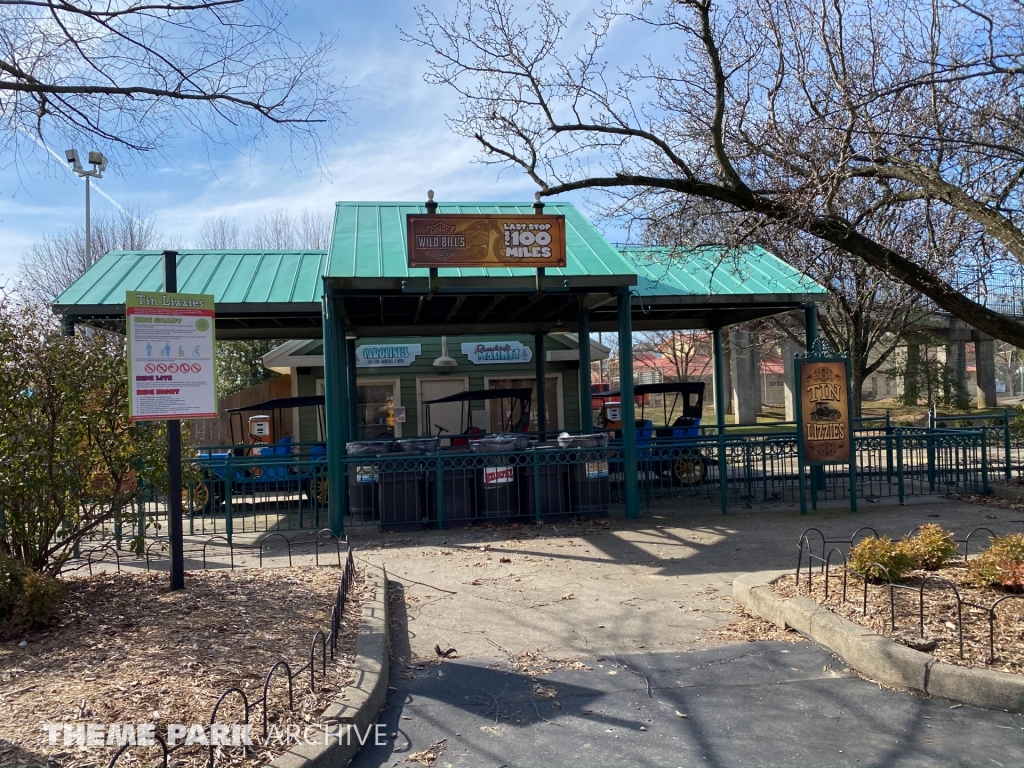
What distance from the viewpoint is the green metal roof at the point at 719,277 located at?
480 inches

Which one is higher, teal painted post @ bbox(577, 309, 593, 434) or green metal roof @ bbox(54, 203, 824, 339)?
green metal roof @ bbox(54, 203, 824, 339)

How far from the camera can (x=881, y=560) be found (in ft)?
19.6

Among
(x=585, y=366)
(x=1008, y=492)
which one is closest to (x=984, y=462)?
(x=1008, y=492)

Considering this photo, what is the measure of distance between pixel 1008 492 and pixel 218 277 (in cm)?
1331

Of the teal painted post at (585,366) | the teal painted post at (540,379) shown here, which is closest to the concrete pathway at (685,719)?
the teal painted post at (585,366)

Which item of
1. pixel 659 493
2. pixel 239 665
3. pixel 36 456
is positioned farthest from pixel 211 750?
pixel 659 493

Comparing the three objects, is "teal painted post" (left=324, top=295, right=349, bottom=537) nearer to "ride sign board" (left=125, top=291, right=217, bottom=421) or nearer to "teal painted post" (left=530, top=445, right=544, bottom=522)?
"teal painted post" (left=530, top=445, right=544, bottom=522)

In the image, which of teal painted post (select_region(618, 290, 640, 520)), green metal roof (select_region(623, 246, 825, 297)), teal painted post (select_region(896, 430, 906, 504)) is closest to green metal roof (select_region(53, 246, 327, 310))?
teal painted post (select_region(618, 290, 640, 520))

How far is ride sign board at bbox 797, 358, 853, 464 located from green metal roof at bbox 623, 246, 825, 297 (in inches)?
73.6

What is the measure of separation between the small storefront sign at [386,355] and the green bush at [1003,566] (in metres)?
16.4

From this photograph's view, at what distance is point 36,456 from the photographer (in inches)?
228

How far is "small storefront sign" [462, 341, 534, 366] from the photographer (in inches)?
829

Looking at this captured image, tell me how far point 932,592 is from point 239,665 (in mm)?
5137

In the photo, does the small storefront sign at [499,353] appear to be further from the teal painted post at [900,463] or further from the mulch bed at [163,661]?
the mulch bed at [163,661]
